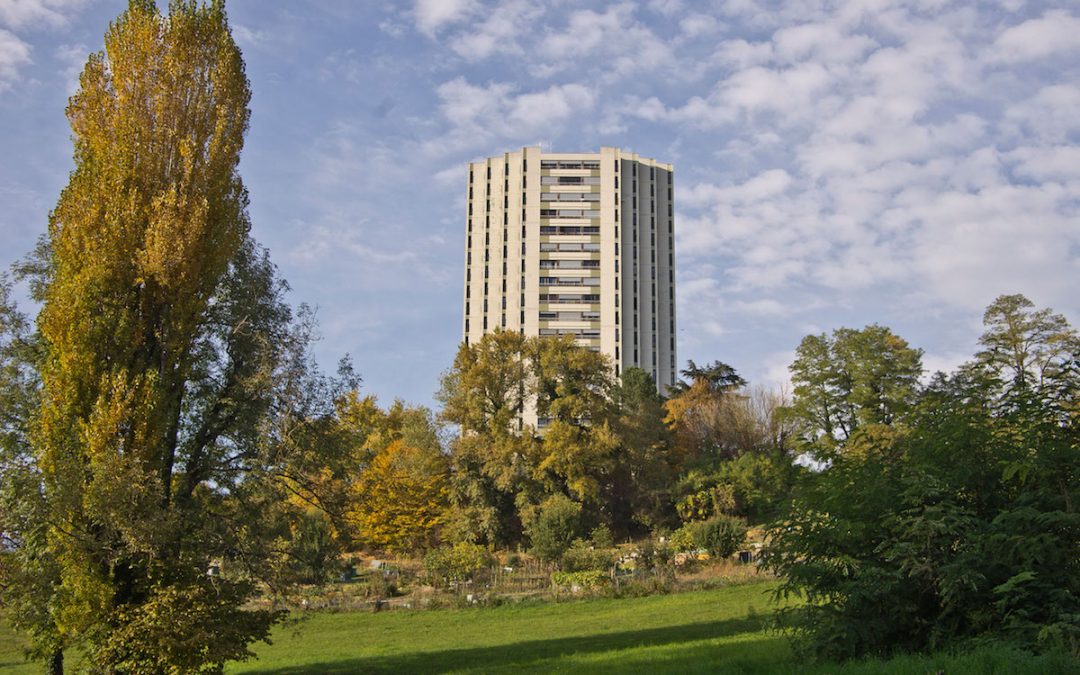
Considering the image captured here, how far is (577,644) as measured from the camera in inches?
855

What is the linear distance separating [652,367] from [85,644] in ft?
313

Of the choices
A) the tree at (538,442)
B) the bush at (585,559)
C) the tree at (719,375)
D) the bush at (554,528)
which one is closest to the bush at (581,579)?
the bush at (585,559)

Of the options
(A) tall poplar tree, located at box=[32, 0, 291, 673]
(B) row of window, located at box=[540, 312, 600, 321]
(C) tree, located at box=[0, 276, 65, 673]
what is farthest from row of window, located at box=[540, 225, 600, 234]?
(C) tree, located at box=[0, 276, 65, 673]

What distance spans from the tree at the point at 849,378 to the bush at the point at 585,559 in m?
17.3

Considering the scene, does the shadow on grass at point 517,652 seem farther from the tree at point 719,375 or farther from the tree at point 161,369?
the tree at point 719,375

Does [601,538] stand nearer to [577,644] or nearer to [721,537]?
[721,537]

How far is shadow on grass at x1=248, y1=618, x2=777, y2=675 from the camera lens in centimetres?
1975

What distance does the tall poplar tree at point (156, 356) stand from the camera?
16031mm

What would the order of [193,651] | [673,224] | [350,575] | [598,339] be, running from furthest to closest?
[673,224], [598,339], [350,575], [193,651]

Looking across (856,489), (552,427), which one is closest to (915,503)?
(856,489)

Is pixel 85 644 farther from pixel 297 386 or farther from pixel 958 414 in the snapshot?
pixel 958 414

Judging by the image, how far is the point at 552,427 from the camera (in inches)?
1913

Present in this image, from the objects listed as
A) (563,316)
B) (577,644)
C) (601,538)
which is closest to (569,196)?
(563,316)

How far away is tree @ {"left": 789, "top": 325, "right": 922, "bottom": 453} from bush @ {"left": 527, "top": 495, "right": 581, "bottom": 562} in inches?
575
